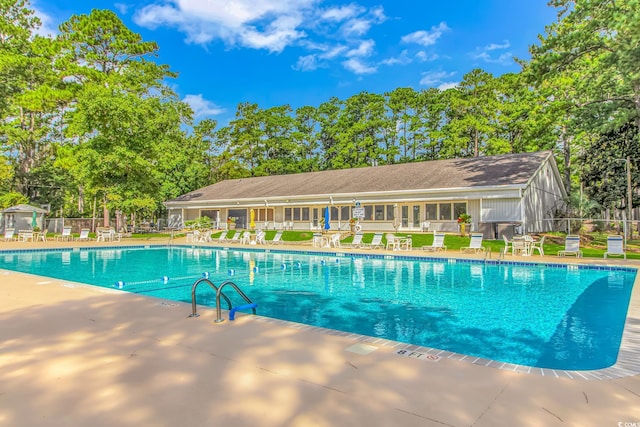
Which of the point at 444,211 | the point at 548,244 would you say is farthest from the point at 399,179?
the point at 548,244

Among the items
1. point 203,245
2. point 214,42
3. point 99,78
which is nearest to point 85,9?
point 99,78

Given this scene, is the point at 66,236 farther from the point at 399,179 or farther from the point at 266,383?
the point at 266,383

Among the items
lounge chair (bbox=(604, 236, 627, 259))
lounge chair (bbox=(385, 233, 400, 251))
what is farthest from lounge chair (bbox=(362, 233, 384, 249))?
lounge chair (bbox=(604, 236, 627, 259))

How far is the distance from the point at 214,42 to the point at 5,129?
18.0m

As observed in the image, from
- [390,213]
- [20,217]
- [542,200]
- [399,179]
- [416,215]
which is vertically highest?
[399,179]

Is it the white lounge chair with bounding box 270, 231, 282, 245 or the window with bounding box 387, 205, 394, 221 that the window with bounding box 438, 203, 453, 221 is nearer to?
the window with bounding box 387, 205, 394, 221

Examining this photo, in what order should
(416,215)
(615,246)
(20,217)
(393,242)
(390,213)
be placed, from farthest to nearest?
(20,217)
(390,213)
(416,215)
(393,242)
(615,246)

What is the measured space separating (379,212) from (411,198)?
8.78 ft

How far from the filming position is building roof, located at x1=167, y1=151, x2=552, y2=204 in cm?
2244

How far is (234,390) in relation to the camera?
3305mm

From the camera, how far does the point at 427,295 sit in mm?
9172

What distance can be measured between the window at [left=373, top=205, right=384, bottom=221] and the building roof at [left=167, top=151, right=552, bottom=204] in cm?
125

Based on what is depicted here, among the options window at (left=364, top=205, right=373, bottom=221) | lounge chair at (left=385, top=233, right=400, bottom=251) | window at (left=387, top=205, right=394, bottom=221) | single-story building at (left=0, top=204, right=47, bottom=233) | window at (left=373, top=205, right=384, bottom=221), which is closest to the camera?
lounge chair at (left=385, top=233, right=400, bottom=251)

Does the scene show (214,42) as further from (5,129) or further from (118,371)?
(118,371)
